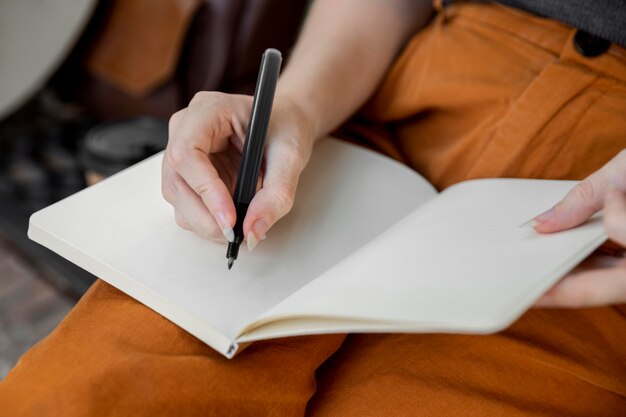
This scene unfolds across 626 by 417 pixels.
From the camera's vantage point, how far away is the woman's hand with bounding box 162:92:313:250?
17.4 inches

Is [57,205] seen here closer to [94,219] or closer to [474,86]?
[94,219]

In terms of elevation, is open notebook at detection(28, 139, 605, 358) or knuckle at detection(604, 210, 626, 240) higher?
knuckle at detection(604, 210, 626, 240)

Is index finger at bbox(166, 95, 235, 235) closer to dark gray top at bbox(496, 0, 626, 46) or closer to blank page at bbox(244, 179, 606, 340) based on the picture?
blank page at bbox(244, 179, 606, 340)

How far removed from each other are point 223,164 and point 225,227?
0.12 meters

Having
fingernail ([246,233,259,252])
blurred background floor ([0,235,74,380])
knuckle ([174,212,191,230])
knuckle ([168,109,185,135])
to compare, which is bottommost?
blurred background floor ([0,235,74,380])

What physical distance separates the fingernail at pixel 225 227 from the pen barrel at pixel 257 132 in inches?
1.3

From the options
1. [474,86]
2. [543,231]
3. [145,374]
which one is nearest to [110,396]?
[145,374]

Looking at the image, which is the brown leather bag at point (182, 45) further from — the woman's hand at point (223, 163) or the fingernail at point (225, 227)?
the fingernail at point (225, 227)

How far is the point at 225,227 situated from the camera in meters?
0.43

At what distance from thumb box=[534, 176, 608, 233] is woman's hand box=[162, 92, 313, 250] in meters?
0.18

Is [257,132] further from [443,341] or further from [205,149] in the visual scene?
[443,341]

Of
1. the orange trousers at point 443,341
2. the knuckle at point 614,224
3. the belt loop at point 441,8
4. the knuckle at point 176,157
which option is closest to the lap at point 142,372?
the orange trousers at point 443,341

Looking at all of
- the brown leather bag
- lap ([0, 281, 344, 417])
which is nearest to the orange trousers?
lap ([0, 281, 344, 417])

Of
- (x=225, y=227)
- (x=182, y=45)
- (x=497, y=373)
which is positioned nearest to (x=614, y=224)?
(x=497, y=373)
